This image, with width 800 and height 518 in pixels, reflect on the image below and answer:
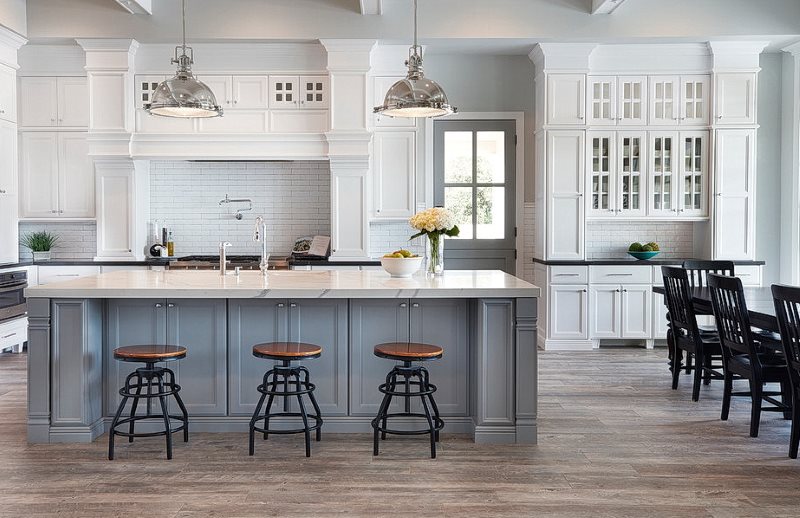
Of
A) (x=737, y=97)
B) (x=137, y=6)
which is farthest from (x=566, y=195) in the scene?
(x=137, y=6)

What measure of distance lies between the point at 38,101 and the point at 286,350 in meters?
5.35

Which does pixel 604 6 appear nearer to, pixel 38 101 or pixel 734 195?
pixel 734 195

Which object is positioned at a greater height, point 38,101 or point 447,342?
point 38,101

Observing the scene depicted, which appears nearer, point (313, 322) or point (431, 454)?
point (431, 454)

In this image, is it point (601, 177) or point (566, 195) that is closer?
point (566, 195)

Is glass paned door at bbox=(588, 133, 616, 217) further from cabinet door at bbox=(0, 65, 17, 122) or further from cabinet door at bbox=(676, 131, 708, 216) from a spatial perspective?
cabinet door at bbox=(0, 65, 17, 122)

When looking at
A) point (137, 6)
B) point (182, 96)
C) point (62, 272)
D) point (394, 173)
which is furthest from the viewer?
point (394, 173)

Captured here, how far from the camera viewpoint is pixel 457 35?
7418mm

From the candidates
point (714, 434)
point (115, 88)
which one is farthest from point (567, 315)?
point (115, 88)

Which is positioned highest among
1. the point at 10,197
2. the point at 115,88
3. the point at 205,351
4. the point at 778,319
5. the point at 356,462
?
the point at 115,88

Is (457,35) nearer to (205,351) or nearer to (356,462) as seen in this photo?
(205,351)

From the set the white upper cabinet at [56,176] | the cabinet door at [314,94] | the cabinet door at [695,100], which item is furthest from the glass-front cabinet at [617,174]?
the white upper cabinet at [56,176]

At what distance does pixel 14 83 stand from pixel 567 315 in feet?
20.6

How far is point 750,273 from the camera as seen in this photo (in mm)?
7621
